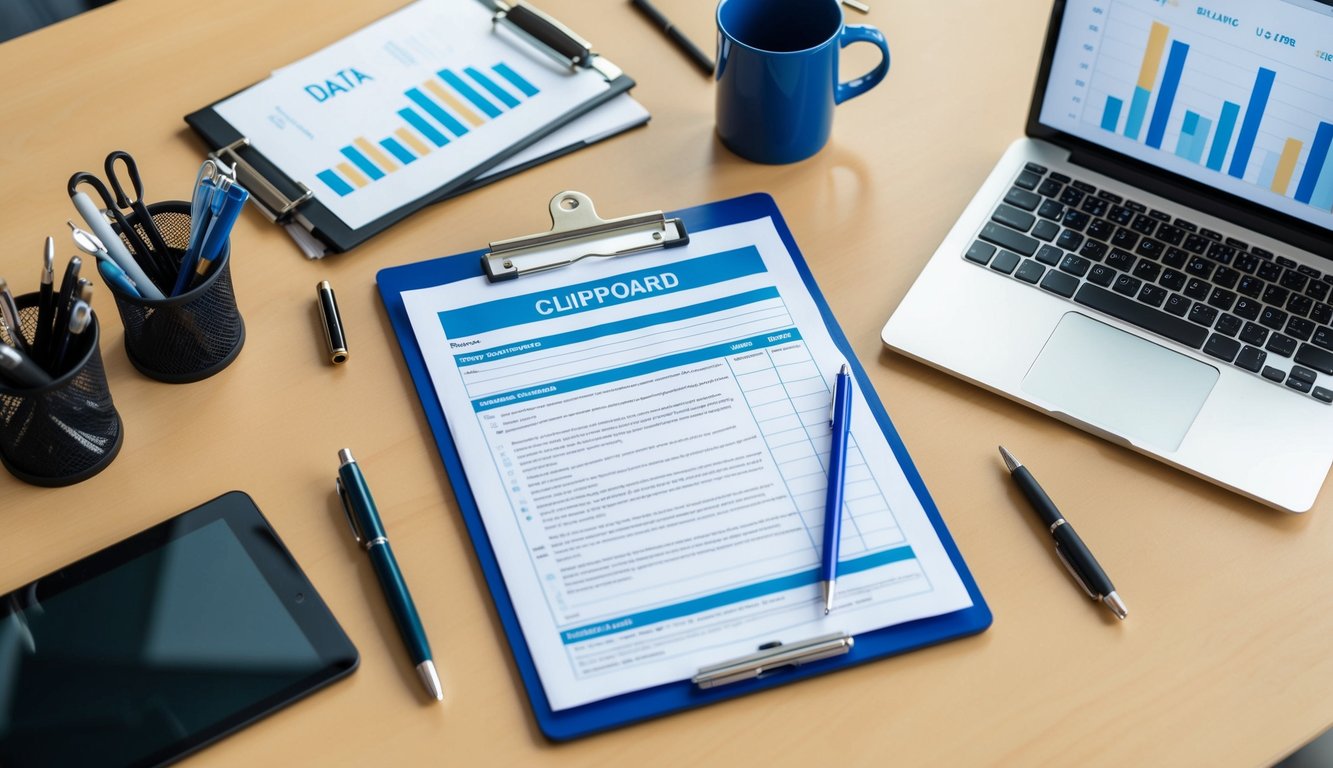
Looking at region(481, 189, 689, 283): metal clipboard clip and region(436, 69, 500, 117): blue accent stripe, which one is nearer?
region(481, 189, 689, 283): metal clipboard clip

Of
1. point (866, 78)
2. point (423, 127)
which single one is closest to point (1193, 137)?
point (866, 78)

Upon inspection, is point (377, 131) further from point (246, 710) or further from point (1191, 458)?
point (1191, 458)

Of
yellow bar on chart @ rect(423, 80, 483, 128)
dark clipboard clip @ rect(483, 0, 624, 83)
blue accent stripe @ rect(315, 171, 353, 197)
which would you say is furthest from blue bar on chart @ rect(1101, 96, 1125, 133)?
blue accent stripe @ rect(315, 171, 353, 197)

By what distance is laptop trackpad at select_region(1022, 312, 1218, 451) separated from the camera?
33.0 inches

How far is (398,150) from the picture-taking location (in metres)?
1.00

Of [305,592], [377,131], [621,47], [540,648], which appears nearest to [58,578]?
[305,592]

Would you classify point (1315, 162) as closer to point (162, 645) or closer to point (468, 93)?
point (468, 93)

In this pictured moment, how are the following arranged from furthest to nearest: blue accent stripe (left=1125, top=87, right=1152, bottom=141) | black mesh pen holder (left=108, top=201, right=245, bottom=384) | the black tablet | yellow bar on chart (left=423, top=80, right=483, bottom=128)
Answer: yellow bar on chart (left=423, top=80, right=483, bottom=128), blue accent stripe (left=1125, top=87, right=1152, bottom=141), black mesh pen holder (left=108, top=201, right=245, bottom=384), the black tablet

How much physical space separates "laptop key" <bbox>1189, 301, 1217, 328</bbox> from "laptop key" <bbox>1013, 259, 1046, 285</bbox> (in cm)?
12

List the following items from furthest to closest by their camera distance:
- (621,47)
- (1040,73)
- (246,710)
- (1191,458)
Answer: (621,47) → (1040,73) → (1191,458) → (246,710)

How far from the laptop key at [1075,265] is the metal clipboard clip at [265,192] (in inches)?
24.6

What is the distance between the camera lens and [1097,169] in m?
0.97

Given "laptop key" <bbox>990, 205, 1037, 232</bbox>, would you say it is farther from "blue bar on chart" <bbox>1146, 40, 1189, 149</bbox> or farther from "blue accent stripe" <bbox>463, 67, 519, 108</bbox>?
"blue accent stripe" <bbox>463, 67, 519, 108</bbox>

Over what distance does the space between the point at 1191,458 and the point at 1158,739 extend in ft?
0.69
